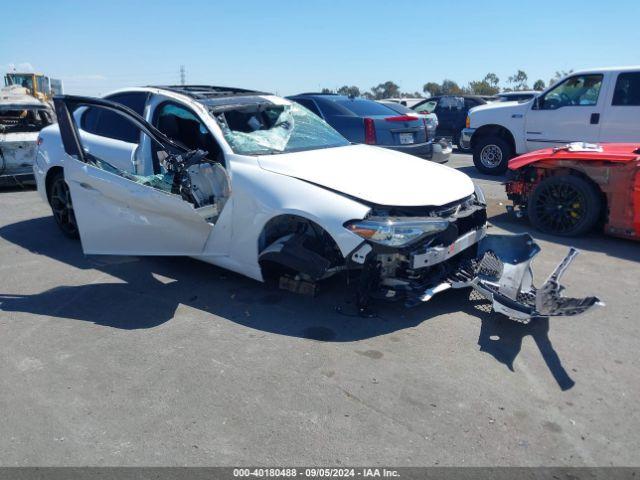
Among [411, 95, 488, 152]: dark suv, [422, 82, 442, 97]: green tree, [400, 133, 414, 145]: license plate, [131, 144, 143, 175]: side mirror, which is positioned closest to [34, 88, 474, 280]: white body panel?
[131, 144, 143, 175]: side mirror

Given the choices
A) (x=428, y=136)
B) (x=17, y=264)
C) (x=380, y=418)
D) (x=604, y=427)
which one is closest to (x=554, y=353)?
(x=604, y=427)

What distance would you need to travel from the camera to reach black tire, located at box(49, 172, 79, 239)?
20.4 ft

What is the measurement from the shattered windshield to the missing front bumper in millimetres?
1859

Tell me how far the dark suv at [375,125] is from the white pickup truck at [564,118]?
5.44ft

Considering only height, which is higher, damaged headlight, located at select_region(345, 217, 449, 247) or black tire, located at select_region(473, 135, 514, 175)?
damaged headlight, located at select_region(345, 217, 449, 247)

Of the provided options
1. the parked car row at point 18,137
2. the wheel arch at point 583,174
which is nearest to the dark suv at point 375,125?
the wheel arch at point 583,174

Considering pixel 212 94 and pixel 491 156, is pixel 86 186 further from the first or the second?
pixel 491 156

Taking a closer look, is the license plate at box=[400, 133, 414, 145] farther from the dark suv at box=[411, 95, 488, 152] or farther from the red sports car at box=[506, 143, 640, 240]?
the dark suv at box=[411, 95, 488, 152]

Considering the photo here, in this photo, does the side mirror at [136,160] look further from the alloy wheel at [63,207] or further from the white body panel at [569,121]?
the white body panel at [569,121]

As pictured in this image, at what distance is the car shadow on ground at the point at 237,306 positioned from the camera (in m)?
3.91

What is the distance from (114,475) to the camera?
2.54 m

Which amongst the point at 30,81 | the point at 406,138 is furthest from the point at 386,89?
the point at 406,138

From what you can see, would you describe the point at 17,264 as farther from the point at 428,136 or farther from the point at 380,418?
the point at 428,136

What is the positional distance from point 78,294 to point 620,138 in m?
9.02
